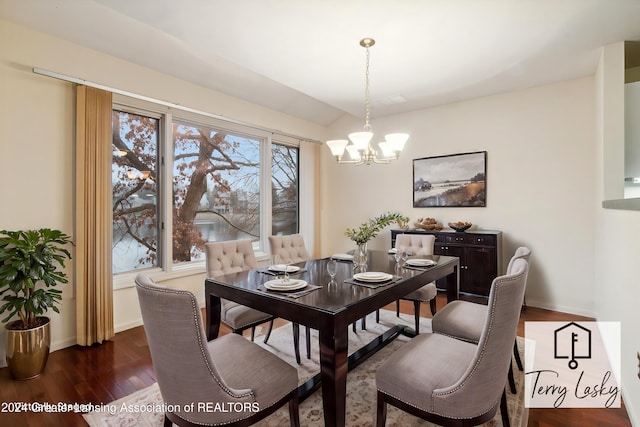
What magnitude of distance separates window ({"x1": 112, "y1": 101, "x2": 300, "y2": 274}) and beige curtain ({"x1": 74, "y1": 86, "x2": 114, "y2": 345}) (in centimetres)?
32

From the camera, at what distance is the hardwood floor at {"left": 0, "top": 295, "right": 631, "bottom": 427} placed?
6.15 ft

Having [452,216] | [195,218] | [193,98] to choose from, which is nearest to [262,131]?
[193,98]

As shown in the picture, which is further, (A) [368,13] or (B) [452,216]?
(B) [452,216]

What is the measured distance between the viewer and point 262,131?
470 cm

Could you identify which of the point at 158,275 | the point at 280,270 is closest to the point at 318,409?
the point at 280,270

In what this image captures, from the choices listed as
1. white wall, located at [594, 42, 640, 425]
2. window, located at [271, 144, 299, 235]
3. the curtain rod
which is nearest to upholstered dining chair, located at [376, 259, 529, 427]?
white wall, located at [594, 42, 640, 425]

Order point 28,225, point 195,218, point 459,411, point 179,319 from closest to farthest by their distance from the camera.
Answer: point 179,319
point 459,411
point 28,225
point 195,218

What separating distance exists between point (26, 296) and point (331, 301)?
7.99 feet

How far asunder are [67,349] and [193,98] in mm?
2854

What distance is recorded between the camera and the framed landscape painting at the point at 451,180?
14.1 feet

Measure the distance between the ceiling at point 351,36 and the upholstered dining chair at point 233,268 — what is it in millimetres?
1796

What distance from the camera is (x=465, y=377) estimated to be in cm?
133

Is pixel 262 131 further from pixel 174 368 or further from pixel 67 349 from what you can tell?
pixel 174 368

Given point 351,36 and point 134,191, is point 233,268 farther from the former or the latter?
point 351,36
